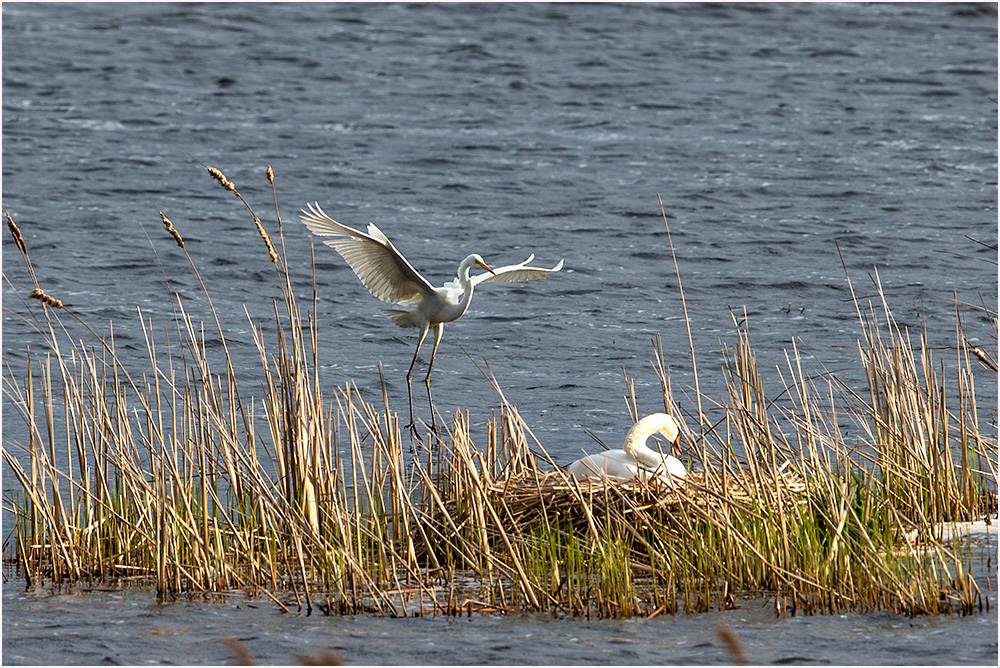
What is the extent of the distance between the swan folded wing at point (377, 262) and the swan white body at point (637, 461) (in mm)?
1869

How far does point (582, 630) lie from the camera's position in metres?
5.54

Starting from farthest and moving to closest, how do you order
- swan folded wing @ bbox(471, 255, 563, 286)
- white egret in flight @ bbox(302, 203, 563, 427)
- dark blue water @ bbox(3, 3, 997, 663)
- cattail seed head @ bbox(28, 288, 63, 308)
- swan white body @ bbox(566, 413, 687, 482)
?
dark blue water @ bbox(3, 3, 997, 663)
swan folded wing @ bbox(471, 255, 563, 286)
white egret in flight @ bbox(302, 203, 563, 427)
swan white body @ bbox(566, 413, 687, 482)
cattail seed head @ bbox(28, 288, 63, 308)

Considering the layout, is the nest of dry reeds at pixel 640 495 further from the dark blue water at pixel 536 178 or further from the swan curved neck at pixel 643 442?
the dark blue water at pixel 536 178

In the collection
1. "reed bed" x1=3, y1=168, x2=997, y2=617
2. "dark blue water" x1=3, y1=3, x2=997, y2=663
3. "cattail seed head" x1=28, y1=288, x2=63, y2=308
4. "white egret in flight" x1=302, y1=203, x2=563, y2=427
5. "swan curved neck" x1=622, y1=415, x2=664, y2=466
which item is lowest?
"reed bed" x1=3, y1=168, x2=997, y2=617

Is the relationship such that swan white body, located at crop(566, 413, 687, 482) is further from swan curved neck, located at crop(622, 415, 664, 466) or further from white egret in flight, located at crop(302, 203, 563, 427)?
white egret in flight, located at crop(302, 203, 563, 427)

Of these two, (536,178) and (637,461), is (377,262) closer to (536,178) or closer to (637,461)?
(637,461)

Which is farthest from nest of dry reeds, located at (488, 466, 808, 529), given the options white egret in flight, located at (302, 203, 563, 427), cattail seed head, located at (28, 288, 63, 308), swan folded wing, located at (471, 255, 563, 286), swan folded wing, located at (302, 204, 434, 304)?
swan folded wing, located at (471, 255, 563, 286)

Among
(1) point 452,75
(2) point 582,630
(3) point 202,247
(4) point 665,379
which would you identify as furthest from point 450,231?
(2) point 582,630

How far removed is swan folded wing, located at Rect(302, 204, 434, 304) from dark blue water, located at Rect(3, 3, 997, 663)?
1.02 metres

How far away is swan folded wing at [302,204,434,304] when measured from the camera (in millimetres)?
7712

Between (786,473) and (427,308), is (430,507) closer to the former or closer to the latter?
(786,473)

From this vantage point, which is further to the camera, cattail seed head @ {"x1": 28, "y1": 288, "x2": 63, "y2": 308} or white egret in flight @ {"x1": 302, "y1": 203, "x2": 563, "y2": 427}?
white egret in flight @ {"x1": 302, "y1": 203, "x2": 563, "y2": 427}

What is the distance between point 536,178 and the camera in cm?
1725

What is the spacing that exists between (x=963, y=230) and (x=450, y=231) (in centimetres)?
559
